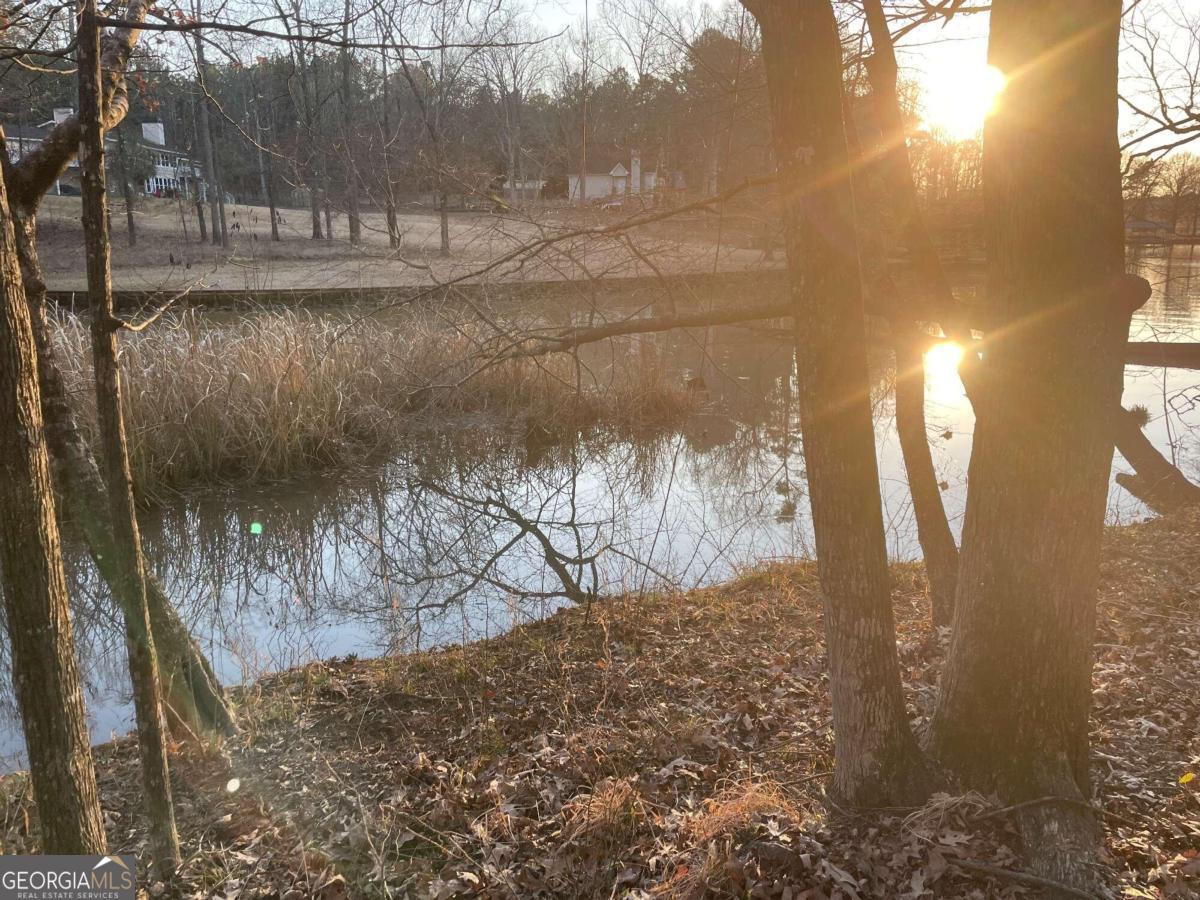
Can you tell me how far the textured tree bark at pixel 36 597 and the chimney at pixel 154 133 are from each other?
41.6 m

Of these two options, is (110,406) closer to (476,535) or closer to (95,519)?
(95,519)

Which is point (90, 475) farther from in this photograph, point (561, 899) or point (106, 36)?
point (561, 899)

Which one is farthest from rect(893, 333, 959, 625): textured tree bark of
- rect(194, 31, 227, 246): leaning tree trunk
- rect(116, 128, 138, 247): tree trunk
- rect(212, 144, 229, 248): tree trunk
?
rect(194, 31, 227, 246): leaning tree trunk

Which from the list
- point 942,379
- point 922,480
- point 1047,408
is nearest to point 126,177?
point 942,379

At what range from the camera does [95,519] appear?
4121 mm

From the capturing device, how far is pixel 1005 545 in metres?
2.95

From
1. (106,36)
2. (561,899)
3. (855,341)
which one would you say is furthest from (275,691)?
(855,341)

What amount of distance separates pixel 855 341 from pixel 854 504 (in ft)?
1.84

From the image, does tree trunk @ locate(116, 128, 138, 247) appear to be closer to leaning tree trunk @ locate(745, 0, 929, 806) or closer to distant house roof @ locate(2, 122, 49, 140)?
distant house roof @ locate(2, 122, 49, 140)

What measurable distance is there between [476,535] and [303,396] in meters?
3.59

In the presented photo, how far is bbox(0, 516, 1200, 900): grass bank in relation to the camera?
2.93 meters

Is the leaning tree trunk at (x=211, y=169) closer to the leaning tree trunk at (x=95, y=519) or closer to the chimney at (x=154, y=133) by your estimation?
the chimney at (x=154, y=133)

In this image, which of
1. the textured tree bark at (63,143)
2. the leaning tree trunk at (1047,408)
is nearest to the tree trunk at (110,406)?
the textured tree bark at (63,143)

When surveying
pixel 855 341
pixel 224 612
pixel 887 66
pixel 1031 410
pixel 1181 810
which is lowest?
pixel 224 612
